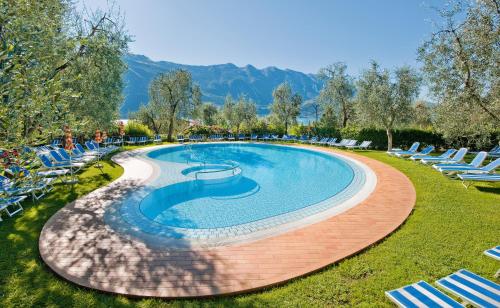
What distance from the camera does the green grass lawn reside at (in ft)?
11.5

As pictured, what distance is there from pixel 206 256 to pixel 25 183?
117 inches

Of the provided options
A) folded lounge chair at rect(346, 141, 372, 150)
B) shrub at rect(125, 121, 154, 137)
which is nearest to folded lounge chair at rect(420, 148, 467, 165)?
folded lounge chair at rect(346, 141, 372, 150)

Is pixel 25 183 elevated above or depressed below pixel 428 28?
below

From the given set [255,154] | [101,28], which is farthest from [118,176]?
[255,154]

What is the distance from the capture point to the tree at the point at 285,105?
3117cm

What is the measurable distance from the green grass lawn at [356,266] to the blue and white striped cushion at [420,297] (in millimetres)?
384

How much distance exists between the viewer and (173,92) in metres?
27.9

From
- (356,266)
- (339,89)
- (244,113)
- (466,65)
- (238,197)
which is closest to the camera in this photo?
(356,266)

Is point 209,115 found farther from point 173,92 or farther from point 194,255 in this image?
point 194,255

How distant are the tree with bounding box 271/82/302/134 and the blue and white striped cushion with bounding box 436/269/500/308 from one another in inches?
1104

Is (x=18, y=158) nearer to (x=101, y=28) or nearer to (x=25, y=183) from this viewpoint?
(x=25, y=183)

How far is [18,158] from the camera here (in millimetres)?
3172

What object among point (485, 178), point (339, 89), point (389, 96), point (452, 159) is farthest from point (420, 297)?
point (339, 89)

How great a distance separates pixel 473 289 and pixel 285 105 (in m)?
29.3
